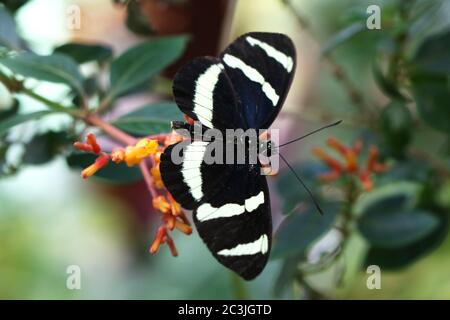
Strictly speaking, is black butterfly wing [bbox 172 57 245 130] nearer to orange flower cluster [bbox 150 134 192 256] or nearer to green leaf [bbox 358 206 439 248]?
orange flower cluster [bbox 150 134 192 256]

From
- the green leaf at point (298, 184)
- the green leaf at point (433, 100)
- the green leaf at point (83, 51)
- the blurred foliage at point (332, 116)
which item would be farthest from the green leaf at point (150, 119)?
the green leaf at point (433, 100)

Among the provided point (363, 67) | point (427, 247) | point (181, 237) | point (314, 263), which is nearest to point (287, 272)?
point (314, 263)

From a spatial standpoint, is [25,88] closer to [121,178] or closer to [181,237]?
[121,178]

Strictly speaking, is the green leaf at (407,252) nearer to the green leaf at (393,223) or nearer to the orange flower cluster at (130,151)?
the green leaf at (393,223)

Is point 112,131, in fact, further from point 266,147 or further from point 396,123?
point 396,123

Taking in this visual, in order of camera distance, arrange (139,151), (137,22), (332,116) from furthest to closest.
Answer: (332,116)
(137,22)
(139,151)

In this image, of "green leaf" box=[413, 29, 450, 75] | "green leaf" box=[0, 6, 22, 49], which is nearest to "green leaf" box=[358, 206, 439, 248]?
"green leaf" box=[413, 29, 450, 75]

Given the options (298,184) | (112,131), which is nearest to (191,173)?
(112,131)
